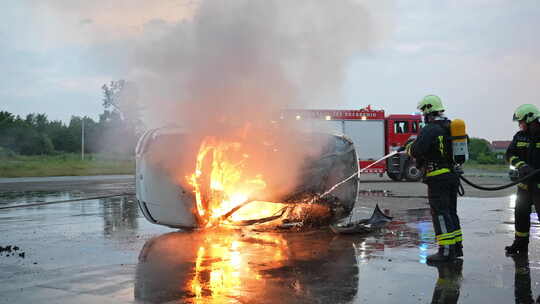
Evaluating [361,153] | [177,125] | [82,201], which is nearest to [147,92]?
[177,125]

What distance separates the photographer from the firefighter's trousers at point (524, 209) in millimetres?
5989

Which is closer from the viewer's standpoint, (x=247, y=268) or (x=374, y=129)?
(x=247, y=268)

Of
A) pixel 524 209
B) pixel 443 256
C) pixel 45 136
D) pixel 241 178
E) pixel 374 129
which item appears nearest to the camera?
pixel 443 256

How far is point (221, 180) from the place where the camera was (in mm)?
7406

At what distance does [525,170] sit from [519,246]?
3.06 feet

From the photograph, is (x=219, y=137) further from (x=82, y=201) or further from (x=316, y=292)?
(x=82, y=201)

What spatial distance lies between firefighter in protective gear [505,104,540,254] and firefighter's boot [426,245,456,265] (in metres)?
0.87

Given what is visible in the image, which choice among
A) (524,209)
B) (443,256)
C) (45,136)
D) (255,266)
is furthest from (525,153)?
(45,136)

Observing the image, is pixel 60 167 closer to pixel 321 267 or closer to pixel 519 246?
pixel 321 267

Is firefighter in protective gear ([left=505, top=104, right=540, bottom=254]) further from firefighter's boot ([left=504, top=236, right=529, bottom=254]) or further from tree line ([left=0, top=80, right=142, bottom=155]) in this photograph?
tree line ([left=0, top=80, right=142, bottom=155])

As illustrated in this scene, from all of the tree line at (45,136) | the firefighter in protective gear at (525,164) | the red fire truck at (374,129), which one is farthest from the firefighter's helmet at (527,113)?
the tree line at (45,136)

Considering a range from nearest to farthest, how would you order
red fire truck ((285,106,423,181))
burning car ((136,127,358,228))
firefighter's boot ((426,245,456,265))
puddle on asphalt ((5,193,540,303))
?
1. puddle on asphalt ((5,193,540,303))
2. firefighter's boot ((426,245,456,265))
3. burning car ((136,127,358,228))
4. red fire truck ((285,106,423,181))

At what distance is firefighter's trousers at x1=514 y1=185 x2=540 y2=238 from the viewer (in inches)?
236

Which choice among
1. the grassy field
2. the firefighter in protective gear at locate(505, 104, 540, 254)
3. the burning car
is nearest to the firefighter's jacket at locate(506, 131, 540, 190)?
the firefighter in protective gear at locate(505, 104, 540, 254)
